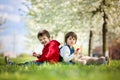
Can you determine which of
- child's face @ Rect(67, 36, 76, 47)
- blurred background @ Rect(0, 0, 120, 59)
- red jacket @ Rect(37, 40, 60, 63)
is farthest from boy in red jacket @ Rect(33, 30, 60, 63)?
blurred background @ Rect(0, 0, 120, 59)

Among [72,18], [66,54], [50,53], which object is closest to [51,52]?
[50,53]

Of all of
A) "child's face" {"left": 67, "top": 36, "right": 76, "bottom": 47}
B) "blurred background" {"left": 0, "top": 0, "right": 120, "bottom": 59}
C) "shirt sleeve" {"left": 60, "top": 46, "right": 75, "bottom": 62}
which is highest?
"blurred background" {"left": 0, "top": 0, "right": 120, "bottom": 59}

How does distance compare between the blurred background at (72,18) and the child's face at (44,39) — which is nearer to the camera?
the child's face at (44,39)

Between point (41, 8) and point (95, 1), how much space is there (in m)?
1.71

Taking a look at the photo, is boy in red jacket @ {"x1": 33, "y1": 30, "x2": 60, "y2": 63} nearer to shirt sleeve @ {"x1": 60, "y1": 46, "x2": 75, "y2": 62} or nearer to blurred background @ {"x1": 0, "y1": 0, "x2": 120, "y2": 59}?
shirt sleeve @ {"x1": 60, "y1": 46, "x2": 75, "y2": 62}

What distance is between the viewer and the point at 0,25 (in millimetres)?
8508

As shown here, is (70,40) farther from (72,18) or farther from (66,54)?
(72,18)

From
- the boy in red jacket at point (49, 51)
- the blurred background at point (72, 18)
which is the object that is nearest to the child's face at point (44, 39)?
the boy in red jacket at point (49, 51)

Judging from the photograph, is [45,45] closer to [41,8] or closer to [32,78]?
[32,78]

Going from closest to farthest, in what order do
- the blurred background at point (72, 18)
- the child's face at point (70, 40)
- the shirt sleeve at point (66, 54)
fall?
the shirt sleeve at point (66, 54) < the child's face at point (70, 40) < the blurred background at point (72, 18)

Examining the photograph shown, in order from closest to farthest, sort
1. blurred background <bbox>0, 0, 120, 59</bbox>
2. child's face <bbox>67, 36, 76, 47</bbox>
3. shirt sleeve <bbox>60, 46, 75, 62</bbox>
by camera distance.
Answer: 1. shirt sleeve <bbox>60, 46, 75, 62</bbox>
2. child's face <bbox>67, 36, 76, 47</bbox>
3. blurred background <bbox>0, 0, 120, 59</bbox>

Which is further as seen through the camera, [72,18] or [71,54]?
[72,18]

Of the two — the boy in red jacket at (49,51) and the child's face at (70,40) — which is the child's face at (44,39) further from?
the child's face at (70,40)

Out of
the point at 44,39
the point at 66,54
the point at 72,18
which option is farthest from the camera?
the point at 72,18
